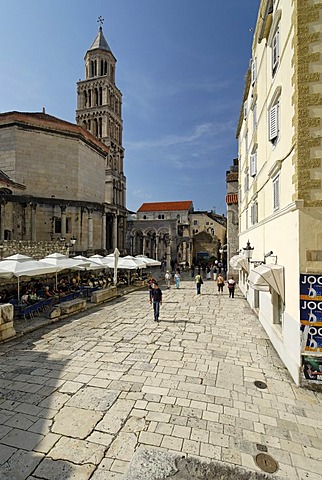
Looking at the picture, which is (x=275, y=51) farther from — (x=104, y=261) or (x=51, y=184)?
(x=51, y=184)

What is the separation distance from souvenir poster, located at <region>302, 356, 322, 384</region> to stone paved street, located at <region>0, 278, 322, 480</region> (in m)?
0.32

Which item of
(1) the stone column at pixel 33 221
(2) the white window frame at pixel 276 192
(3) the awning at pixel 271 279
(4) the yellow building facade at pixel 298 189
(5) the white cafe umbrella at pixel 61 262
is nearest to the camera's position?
(4) the yellow building facade at pixel 298 189

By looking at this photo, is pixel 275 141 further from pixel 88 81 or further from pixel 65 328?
pixel 88 81

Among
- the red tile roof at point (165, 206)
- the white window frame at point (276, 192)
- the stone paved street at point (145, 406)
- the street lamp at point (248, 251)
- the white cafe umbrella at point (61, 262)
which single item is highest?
the red tile roof at point (165, 206)

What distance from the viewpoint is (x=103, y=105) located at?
148ft

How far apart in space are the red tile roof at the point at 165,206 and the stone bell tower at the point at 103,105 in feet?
68.7

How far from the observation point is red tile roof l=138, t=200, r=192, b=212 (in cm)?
6468

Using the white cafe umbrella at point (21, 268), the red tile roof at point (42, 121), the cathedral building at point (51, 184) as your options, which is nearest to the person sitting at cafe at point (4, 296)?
the white cafe umbrella at point (21, 268)

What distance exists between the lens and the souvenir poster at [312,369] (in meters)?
5.74

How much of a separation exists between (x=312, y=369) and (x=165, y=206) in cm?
6233

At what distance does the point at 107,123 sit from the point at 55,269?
3958cm

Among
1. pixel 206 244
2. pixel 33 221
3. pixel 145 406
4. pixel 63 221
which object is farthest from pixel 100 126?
pixel 145 406

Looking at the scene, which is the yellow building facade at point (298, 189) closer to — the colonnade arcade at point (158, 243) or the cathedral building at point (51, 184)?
the cathedral building at point (51, 184)

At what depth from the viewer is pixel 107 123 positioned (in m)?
44.7
